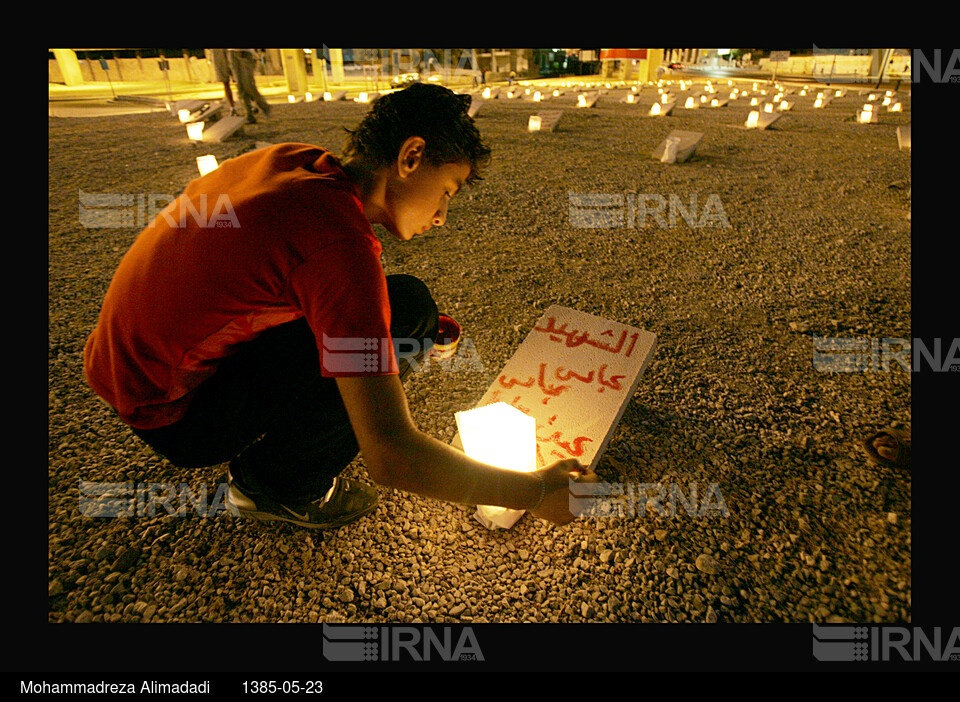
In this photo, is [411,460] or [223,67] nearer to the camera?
[411,460]

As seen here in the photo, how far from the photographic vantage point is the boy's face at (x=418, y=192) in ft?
3.65

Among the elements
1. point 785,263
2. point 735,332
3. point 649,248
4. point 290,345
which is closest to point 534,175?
point 649,248

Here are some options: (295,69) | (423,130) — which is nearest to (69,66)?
(295,69)

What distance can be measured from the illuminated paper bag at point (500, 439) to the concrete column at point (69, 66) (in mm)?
19656

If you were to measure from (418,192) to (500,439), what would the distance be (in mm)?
770

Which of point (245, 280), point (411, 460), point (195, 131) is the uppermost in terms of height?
point (195, 131)

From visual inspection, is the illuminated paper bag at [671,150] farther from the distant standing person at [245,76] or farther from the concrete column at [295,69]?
the concrete column at [295,69]

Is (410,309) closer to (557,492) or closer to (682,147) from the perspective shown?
(557,492)

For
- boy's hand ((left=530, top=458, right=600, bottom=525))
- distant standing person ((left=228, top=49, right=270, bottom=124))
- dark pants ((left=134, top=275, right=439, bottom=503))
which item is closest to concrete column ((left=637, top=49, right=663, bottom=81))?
distant standing person ((left=228, top=49, right=270, bottom=124))

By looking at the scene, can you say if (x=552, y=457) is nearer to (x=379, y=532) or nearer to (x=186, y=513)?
(x=379, y=532)

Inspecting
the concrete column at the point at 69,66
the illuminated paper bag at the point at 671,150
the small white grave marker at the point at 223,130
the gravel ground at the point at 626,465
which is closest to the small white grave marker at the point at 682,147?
the illuminated paper bag at the point at 671,150

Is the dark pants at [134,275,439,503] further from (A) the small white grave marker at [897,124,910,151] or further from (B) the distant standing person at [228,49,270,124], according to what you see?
(A) the small white grave marker at [897,124,910,151]

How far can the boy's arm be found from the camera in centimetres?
89

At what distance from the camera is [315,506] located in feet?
4.83
